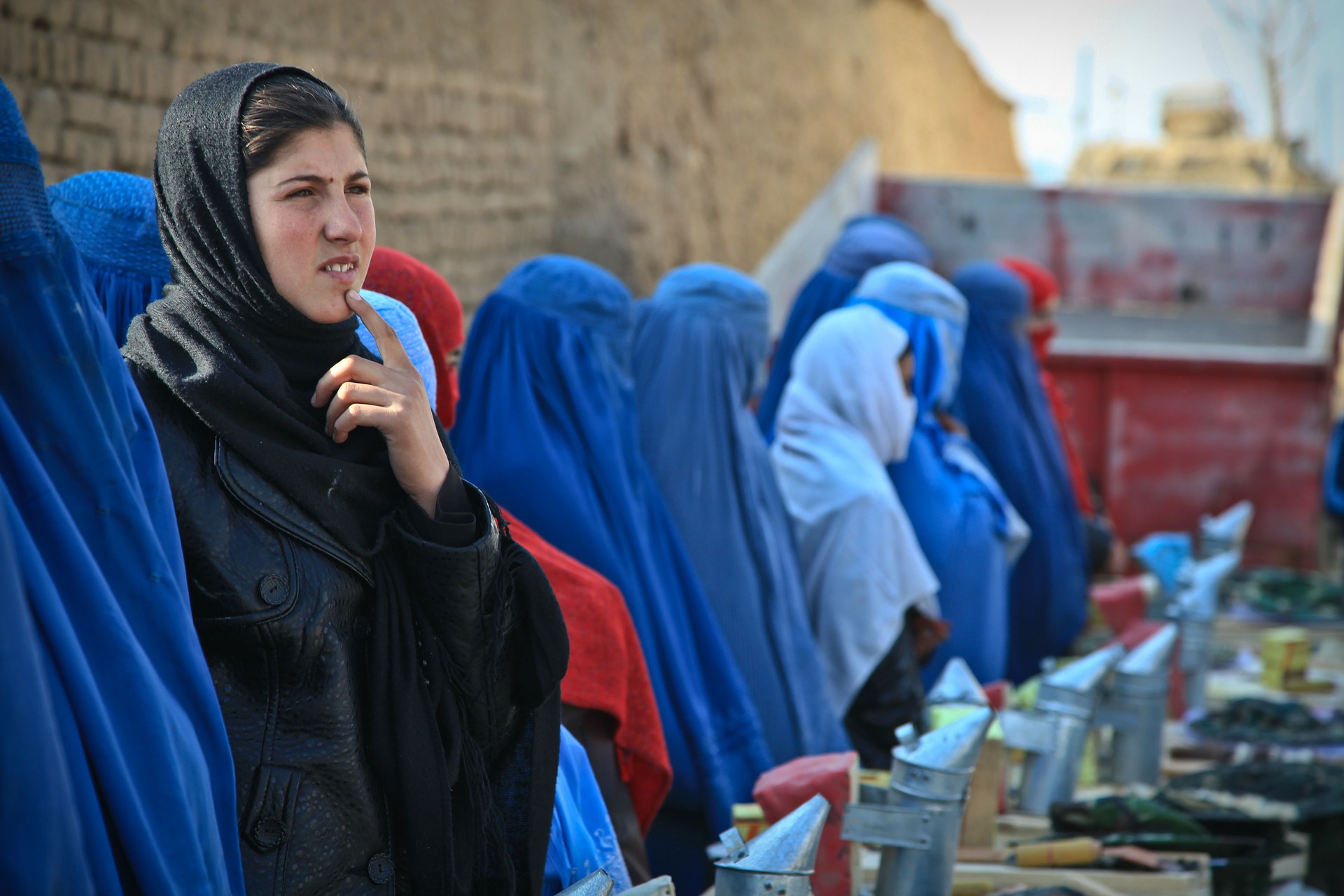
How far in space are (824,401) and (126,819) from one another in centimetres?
281

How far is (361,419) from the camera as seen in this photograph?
4.40 feet

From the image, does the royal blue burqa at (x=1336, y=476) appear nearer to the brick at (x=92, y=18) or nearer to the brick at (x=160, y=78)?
the brick at (x=160, y=78)

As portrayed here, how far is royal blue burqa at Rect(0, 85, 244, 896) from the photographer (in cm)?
99

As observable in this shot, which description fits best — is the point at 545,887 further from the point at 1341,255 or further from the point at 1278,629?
the point at 1341,255

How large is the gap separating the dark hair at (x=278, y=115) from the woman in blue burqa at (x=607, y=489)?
42.3 inches

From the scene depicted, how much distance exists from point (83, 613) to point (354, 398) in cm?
36

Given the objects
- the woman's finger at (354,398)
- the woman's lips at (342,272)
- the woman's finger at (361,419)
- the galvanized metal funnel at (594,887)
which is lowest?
the galvanized metal funnel at (594,887)

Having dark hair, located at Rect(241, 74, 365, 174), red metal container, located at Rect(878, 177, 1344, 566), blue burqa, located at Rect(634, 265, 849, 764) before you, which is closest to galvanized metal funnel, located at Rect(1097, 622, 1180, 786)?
blue burqa, located at Rect(634, 265, 849, 764)

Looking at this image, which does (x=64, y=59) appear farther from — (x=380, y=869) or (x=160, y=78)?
(x=380, y=869)

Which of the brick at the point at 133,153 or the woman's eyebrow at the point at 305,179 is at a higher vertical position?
the brick at the point at 133,153

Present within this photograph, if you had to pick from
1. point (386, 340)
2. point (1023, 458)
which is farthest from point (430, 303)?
point (1023, 458)

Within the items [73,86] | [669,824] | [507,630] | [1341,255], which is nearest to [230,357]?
[507,630]

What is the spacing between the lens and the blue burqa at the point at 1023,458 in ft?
16.6

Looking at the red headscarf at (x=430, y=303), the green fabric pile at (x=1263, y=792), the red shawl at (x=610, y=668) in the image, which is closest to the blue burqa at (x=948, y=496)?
the green fabric pile at (x=1263, y=792)
